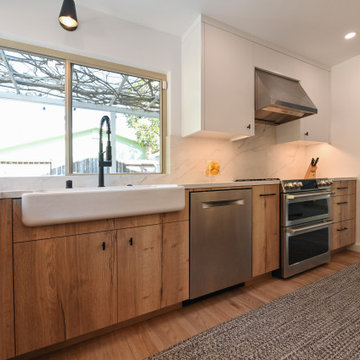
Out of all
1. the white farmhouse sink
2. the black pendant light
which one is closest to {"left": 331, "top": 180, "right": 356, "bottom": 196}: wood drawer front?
the white farmhouse sink

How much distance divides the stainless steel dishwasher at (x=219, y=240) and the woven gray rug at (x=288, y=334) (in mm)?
271

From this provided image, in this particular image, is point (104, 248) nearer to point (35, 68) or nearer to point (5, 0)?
point (35, 68)

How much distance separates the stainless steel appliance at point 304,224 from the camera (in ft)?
6.06

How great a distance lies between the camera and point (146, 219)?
4.17 feet

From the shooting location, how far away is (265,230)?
5.86ft

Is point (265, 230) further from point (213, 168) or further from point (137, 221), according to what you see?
point (137, 221)

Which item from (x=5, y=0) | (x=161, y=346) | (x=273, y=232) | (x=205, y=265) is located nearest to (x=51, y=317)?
(x=161, y=346)

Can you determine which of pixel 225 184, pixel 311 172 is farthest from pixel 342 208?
pixel 225 184

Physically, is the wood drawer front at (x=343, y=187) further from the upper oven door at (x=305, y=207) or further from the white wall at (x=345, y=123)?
the upper oven door at (x=305, y=207)

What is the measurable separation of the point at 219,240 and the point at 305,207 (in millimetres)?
1049

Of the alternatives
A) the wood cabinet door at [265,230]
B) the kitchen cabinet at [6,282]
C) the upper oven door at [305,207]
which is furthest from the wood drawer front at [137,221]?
the upper oven door at [305,207]

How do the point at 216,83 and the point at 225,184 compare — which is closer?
the point at 225,184

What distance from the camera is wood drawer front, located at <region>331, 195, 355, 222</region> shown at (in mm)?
2350

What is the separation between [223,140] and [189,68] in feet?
2.70
